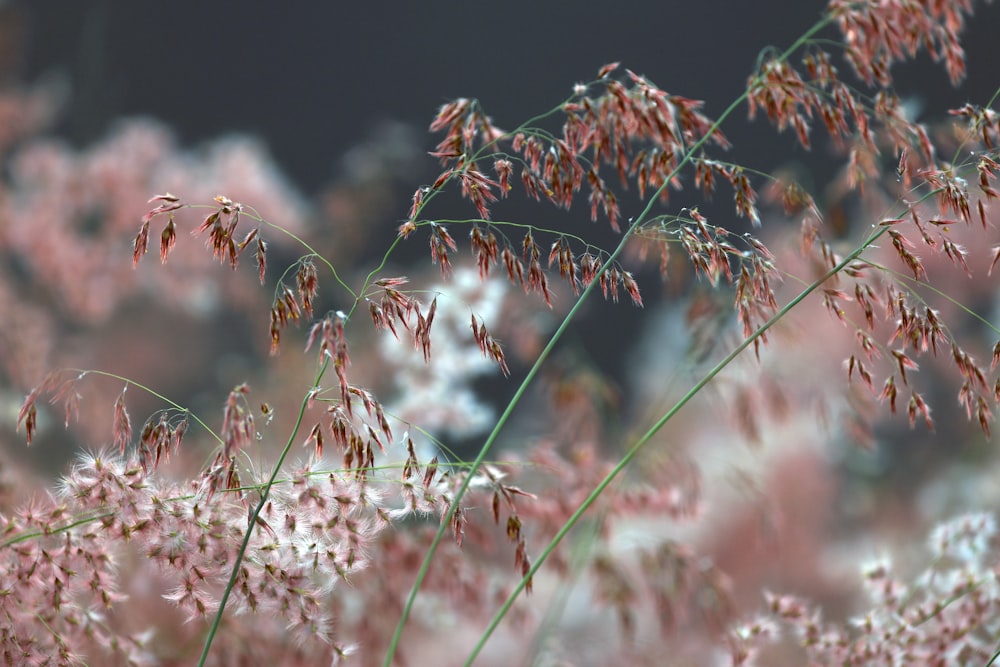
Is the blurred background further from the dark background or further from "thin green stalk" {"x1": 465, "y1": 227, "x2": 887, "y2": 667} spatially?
"thin green stalk" {"x1": 465, "y1": 227, "x2": 887, "y2": 667}

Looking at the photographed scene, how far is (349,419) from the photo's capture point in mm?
708

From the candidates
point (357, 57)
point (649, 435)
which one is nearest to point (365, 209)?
point (357, 57)

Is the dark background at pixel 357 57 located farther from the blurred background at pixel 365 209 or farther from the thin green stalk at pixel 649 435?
the thin green stalk at pixel 649 435

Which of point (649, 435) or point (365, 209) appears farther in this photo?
point (365, 209)

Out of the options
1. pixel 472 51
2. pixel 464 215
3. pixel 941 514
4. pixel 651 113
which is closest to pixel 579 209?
pixel 464 215

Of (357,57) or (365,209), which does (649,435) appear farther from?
(357,57)

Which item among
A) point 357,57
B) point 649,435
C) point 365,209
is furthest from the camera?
point 357,57

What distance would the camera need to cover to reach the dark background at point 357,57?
8.21ft

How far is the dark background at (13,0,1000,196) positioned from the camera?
2502 millimetres

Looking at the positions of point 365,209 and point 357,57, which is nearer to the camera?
point 365,209

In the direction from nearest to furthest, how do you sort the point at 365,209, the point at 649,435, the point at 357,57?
the point at 649,435
the point at 365,209
the point at 357,57

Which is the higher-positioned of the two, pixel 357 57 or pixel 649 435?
pixel 357 57

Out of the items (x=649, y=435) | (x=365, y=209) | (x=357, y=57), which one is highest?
(x=357, y=57)

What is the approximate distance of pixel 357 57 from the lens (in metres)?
2.78
